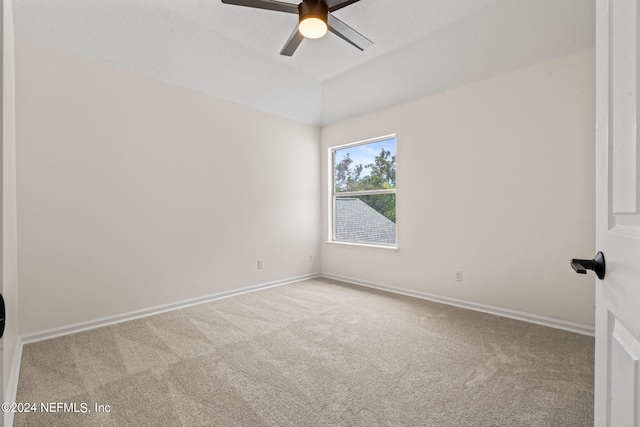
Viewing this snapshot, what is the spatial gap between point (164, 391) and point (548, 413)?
2219mm

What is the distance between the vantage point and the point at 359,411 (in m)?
1.63

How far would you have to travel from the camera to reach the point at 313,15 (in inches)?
83.3

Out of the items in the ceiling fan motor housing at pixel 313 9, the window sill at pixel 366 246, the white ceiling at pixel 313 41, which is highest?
the white ceiling at pixel 313 41

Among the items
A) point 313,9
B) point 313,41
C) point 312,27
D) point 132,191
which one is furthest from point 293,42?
point 132,191

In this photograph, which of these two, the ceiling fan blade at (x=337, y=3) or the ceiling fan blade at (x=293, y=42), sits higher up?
the ceiling fan blade at (x=337, y=3)

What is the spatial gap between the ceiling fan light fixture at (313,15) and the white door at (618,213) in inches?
68.6

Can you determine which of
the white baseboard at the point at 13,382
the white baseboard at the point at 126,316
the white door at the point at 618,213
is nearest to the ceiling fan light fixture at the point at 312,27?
the white door at the point at 618,213

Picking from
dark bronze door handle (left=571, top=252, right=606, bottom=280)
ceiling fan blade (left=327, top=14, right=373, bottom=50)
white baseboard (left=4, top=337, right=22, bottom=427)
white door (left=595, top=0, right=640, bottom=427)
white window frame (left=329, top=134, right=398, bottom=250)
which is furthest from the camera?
white window frame (left=329, top=134, right=398, bottom=250)

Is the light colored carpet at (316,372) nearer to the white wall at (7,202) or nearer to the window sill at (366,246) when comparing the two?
the white wall at (7,202)

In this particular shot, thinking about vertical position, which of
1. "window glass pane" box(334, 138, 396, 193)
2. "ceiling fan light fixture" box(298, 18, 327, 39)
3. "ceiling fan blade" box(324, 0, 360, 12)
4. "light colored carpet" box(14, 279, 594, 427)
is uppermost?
"ceiling fan blade" box(324, 0, 360, 12)

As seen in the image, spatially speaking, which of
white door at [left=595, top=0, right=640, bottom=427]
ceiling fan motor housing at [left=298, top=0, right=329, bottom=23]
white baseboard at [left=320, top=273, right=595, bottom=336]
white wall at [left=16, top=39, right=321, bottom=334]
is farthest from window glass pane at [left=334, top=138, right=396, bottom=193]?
white door at [left=595, top=0, right=640, bottom=427]

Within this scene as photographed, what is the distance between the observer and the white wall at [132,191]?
252 centimetres

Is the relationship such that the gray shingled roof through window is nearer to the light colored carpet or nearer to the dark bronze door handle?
the light colored carpet

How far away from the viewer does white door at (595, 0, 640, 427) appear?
62cm
